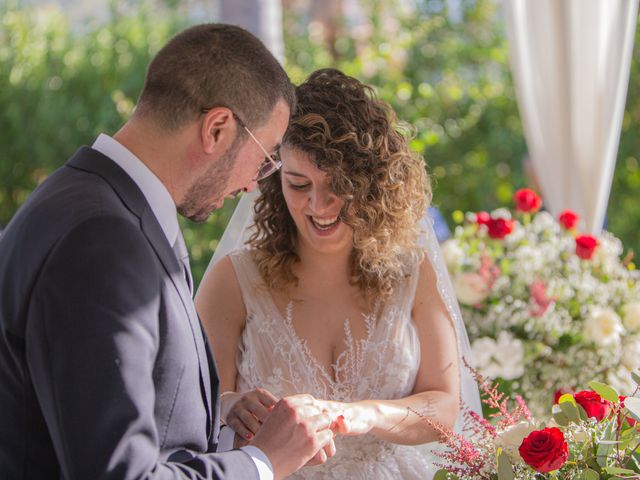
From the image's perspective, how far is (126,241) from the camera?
1703 millimetres

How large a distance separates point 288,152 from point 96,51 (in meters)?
4.95

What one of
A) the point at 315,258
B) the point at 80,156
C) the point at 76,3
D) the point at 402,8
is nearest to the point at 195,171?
the point at 80,156

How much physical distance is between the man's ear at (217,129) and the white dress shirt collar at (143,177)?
4.7 inches

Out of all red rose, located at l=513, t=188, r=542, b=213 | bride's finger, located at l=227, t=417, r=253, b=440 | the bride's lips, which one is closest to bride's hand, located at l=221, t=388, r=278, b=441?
bride's finger, located at l=227, t=417, r=253, b=440

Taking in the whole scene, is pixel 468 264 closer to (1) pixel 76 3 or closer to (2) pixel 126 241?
(2) pixel 126 241

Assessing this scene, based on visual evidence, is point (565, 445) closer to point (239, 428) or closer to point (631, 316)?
point (239, 428)

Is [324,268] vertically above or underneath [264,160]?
underneath

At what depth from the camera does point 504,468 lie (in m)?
2.05

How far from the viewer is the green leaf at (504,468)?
2047mm

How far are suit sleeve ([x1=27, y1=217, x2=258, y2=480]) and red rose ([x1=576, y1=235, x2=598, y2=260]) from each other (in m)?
2.46

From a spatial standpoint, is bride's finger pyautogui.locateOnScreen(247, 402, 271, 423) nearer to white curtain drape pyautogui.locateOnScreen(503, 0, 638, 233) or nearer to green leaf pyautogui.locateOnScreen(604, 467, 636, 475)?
Result: green leaf pyautogui.locateOnScreen(604, 467, 636, 475)

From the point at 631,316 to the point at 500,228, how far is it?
0.60 meters

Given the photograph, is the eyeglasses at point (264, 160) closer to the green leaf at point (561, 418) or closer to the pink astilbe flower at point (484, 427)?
the pink astilbe flower at point (484, 427)

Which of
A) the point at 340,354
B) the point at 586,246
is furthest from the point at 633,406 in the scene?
the point at 586,246
